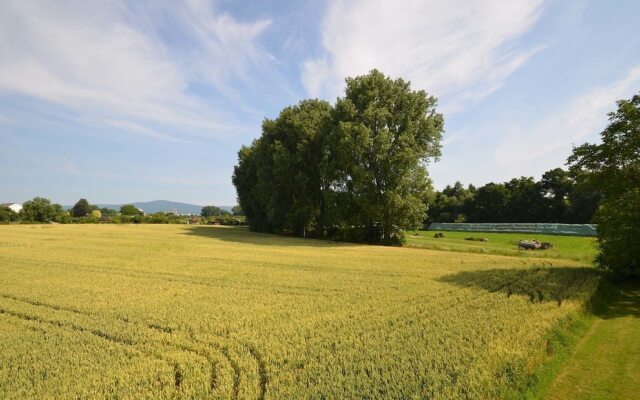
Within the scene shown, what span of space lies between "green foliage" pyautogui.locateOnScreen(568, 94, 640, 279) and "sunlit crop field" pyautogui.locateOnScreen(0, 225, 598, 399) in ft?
6.59

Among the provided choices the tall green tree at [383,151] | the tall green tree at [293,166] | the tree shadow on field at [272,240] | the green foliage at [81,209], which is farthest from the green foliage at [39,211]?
the tall green tree at [383,151]

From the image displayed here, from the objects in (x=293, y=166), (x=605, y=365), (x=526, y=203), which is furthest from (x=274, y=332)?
(x=526, y=203)

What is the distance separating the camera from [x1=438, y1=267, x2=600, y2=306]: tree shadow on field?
14.8 meters

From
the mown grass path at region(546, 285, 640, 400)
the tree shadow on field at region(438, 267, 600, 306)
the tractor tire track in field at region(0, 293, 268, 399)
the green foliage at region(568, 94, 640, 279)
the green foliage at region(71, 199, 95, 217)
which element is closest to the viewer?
the tractor tire track in field at region(0, 293, 268, 399)

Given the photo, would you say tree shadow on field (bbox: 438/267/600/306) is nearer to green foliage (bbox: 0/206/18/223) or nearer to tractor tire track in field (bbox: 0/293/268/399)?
tractor tire track in field (bbox: 0/293/268/399)

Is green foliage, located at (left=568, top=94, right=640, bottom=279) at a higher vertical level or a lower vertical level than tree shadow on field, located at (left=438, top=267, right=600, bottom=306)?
higher

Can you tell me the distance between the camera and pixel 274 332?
9992 millimetres

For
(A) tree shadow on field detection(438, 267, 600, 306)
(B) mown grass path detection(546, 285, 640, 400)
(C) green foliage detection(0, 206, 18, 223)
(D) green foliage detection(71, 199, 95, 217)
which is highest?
(D) green foliage detection(71, 199, 95, 217)

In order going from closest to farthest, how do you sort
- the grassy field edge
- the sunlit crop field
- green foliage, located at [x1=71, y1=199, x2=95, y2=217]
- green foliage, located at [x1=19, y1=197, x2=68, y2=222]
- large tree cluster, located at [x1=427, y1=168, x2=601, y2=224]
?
1. the sunlit crop field
2. the grassy field edge
3. large tree cluster, located at [x1=427, y1=168, x2=601, y2=224]
4. green foliage, located at [x1=19, y1=197, x2=68, y2=222]
5. green foliage, located at [x1=71, y1=199, x2=95, y2=217]

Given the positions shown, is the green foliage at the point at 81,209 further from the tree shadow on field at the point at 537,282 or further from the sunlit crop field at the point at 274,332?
the tree shadow on field at the point at 537,282

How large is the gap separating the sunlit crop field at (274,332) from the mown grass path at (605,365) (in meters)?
0.72

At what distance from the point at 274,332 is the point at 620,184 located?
18.8m

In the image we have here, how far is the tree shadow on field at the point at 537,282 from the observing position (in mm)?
14750

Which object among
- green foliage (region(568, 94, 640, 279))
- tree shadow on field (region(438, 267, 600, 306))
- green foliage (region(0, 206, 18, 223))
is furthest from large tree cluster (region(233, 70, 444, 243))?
green foliage (region(0, 206, 18, 223))
